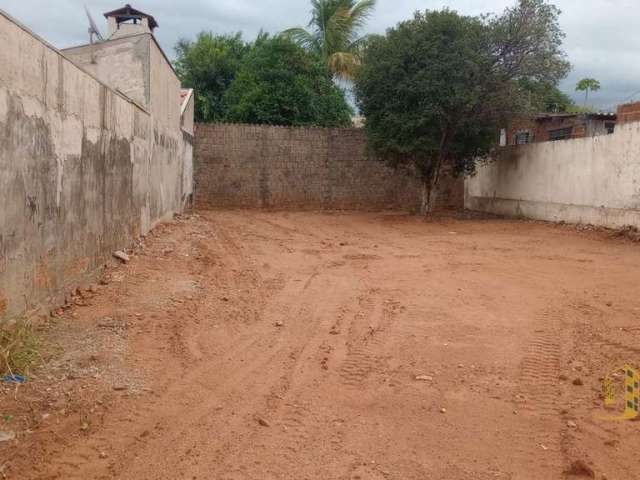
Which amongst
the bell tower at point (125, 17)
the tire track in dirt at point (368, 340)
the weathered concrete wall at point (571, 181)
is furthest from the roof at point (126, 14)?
the tire track in dirt at point (368, 340)

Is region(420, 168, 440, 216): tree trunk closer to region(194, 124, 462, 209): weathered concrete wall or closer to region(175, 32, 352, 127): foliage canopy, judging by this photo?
region(194, 124, 462, 209): weathered concrete wall

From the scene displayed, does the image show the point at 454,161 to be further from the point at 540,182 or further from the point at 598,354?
the point at 598,354

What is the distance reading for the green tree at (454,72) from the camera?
14664 millimetres

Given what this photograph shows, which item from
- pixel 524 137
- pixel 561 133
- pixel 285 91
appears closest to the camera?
pixel 285 91

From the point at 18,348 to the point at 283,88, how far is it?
60.0ft

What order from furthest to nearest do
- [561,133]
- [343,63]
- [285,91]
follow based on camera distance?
[343,63], [561,133], [285,91]

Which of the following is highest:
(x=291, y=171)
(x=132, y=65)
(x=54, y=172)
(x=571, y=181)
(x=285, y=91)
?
(x=285, y=91)

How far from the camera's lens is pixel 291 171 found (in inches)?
753

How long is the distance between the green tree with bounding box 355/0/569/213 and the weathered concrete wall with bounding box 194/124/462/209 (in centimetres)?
326

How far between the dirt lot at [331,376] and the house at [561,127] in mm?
13679

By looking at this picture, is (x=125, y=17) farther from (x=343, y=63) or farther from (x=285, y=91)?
(x=343, y=63)

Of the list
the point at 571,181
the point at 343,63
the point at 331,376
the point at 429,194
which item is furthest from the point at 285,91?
the point at 331,376

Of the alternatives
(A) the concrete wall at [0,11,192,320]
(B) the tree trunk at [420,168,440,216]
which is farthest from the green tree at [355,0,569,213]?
(A) the concrete wall at [0,11,192,320]

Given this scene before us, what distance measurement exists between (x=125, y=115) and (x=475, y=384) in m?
6.26
